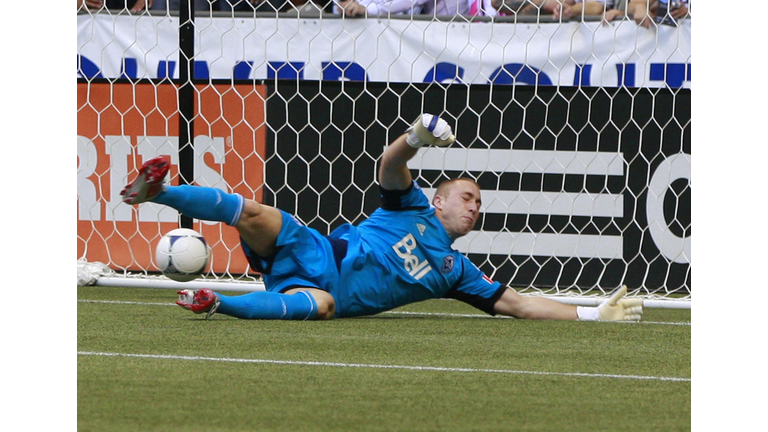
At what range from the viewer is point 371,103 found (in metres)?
5.95

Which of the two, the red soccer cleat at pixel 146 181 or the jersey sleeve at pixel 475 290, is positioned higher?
the red soccer cleat at pixel 146 181

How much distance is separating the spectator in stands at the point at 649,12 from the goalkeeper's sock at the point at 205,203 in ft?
8.93

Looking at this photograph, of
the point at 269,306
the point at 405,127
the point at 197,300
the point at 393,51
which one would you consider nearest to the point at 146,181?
the point at 197,300

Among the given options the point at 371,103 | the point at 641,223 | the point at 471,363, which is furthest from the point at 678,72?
the point at 471,363

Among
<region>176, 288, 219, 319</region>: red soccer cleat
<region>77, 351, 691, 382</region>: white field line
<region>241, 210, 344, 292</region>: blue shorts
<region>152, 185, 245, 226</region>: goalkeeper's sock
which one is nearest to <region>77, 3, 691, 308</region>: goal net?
<region>241, 210, 344, 292</region>: blue shorts

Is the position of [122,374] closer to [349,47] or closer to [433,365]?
[433,365]

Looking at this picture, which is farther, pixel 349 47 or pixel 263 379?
pixel 349 47

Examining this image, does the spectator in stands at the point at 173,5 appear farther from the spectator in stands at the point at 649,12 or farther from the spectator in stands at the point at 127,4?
the spectator in stands at the point at 649,12

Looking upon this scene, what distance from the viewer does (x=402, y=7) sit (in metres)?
6.18

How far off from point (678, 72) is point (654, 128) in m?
0.32

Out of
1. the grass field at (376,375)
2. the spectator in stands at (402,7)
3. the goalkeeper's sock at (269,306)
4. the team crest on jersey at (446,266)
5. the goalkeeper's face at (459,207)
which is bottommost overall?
the grass field at (376,375)

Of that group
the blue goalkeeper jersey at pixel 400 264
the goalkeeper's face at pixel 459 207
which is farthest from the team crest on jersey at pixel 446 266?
the goalkeeper's face at pixel 459 207

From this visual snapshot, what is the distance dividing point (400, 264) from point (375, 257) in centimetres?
10

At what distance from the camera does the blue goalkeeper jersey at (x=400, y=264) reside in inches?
167
